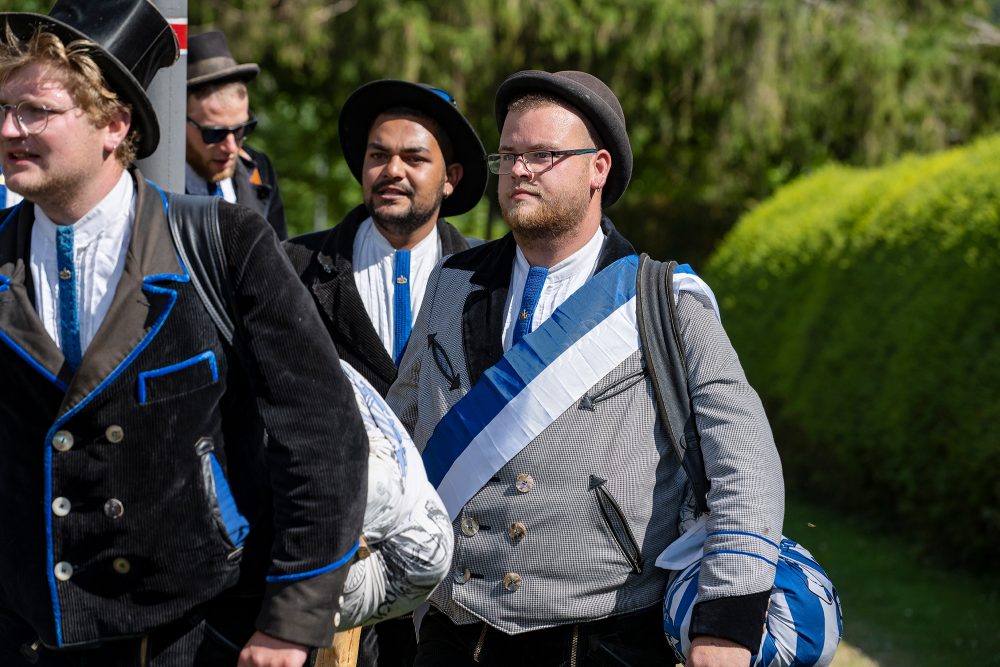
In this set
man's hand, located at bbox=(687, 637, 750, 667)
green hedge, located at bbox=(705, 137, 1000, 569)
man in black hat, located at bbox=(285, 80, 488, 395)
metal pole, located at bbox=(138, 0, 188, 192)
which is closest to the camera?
man's hand, located at bbox=(687, 637, 750, 667)

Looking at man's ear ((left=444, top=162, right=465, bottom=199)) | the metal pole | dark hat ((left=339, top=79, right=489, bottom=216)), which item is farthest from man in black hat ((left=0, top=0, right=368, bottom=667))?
man's ear ((left=444, top=162, right=465, bottom=199))

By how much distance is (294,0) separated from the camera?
578 inches

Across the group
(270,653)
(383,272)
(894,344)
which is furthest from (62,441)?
(894,344)

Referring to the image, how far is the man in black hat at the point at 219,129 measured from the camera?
221 inches

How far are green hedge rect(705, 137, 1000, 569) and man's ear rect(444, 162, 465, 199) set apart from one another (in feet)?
11.0

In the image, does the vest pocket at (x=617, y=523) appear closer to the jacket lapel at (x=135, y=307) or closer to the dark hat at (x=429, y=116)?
the jacket lapel at (x=135, y=307)

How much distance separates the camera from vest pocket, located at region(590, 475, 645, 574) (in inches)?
122

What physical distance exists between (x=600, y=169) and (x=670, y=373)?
63cm

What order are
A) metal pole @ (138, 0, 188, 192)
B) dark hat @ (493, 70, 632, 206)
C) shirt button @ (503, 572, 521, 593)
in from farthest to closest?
1. metal pole @ (138, 0, 188, 192)
2. dark hat @ (493, 70, 632, 206)
3. shirt button @ (503, 572, 521, 593)

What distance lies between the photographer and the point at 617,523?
310 centimetres

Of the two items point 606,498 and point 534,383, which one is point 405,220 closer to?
point 534,383

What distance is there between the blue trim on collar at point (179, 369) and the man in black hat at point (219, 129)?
3005mm

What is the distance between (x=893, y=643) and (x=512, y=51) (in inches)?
416

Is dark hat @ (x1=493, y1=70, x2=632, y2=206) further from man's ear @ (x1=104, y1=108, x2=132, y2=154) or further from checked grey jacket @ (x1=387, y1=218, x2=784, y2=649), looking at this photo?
man's ear @ (x1=104, y1=108, x2=132, y2=154)
